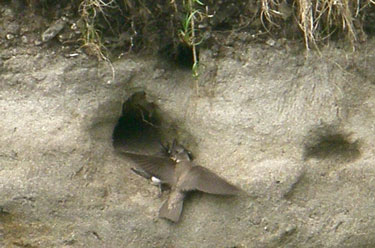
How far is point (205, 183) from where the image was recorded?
2.48m

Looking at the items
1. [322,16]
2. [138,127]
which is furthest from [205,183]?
[322,16]

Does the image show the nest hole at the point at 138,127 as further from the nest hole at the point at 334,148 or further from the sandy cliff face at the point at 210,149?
the nest hole at the point at 334,148

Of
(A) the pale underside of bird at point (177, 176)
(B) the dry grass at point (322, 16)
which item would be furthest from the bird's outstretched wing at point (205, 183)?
(B) the dry grass at point (322, 16)

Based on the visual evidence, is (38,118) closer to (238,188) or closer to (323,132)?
(238,188)

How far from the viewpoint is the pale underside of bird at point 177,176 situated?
8.11 feet

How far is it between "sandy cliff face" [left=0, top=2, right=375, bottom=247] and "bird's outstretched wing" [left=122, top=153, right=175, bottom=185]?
30 mm

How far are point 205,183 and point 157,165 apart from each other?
0.15 meters

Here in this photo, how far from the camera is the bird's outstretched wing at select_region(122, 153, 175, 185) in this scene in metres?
2.55

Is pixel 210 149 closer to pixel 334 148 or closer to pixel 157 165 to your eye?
pixel 157 165

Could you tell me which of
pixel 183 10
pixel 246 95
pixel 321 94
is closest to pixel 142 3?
pixel 183 10

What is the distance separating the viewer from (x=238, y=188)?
247 cm

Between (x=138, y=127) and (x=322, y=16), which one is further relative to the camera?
(x=138, y=127)

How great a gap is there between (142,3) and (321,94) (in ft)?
1.71

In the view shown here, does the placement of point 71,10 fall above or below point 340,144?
above
